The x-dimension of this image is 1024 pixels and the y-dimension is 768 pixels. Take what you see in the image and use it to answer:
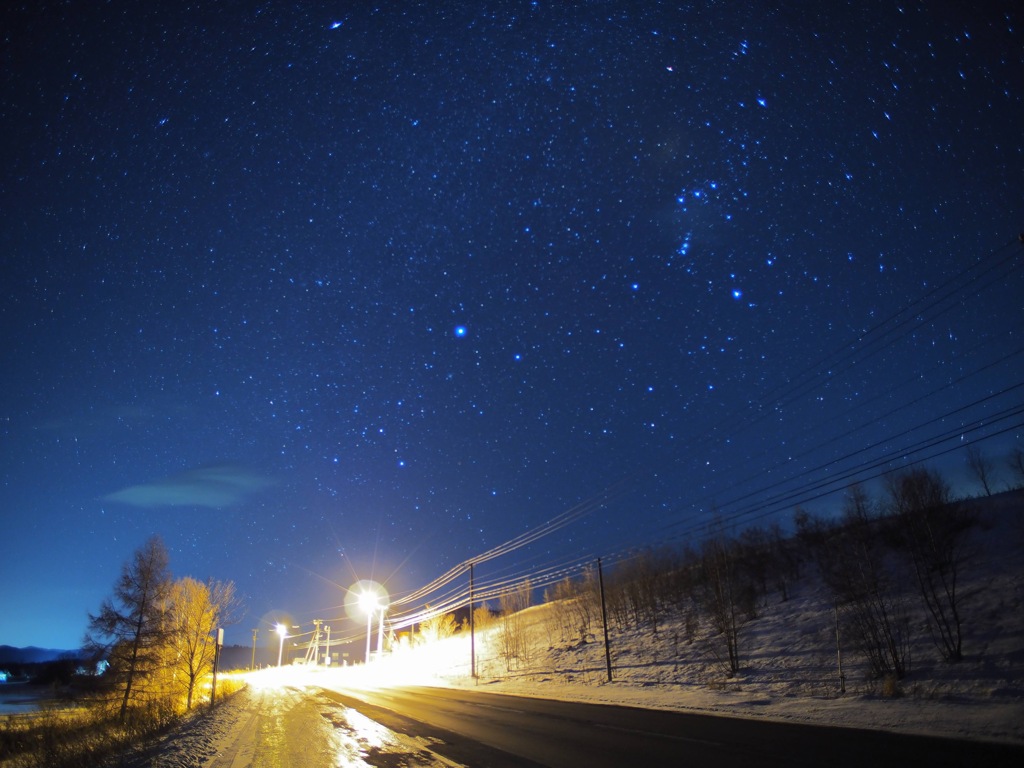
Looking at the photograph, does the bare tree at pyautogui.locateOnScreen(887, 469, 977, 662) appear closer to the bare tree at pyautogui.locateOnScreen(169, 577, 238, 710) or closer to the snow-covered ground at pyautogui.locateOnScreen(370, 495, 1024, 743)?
the snow-covered ground at pyautogui.locateOnScreen(370, 495, 1024, 743)

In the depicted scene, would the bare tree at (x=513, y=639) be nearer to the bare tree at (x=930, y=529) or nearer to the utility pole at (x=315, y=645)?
the bare tree at (x=930, y=529)

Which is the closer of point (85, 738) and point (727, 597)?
point (85, 738)

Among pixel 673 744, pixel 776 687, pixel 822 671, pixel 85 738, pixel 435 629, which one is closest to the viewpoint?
pixel 673 744

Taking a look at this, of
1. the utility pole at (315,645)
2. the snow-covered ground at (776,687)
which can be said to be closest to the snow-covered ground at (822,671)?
the snow-covered ground at (776,687)

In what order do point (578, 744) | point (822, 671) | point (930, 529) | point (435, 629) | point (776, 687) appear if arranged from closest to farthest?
point (578, 744), point (776, 687), point (822, 671), point (930, 529), point (435, 629)

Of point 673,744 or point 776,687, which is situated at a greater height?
point 673,744

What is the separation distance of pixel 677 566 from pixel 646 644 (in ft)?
61.7

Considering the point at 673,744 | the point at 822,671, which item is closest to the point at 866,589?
the point at 822,671

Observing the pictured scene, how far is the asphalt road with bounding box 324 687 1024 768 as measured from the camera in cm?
809

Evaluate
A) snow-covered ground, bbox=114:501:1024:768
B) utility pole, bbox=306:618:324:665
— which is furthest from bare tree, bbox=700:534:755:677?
utility pole, bbox=306:618:324:665

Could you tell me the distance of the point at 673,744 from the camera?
985 cm

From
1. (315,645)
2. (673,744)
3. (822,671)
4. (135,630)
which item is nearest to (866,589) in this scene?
(822,671)

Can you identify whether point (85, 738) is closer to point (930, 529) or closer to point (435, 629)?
point (930, 529)

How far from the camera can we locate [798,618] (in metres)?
29.2
